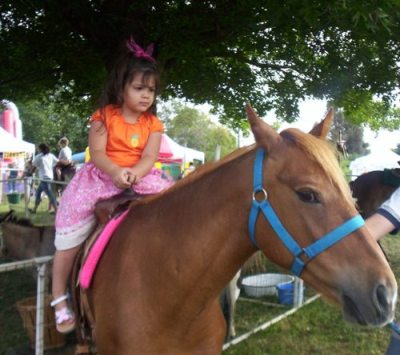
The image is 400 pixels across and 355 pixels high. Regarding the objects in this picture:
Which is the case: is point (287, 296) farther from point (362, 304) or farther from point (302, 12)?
point (362, 304)

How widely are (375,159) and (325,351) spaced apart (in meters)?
21.5

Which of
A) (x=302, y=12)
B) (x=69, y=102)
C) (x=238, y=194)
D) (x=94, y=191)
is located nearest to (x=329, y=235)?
(x=238, y=194)

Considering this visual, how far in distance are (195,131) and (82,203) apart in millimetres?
58047

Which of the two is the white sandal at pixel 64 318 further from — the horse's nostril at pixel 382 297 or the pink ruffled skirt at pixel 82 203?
the horse's nostril at pixel 382 297

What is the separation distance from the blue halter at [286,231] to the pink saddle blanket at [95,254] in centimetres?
97

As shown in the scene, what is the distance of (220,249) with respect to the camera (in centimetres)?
191

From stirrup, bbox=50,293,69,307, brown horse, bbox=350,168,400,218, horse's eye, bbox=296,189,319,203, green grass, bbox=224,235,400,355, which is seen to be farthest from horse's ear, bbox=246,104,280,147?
brown horse, bbox=350,168,400,218

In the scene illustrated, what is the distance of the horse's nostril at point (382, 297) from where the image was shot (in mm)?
1494

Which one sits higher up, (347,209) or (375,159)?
(347,209)

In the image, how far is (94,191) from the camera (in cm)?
269

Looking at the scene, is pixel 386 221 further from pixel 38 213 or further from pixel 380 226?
pixel 38 213

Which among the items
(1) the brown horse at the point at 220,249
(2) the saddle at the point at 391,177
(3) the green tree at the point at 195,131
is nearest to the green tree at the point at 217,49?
(2) the saddle at the point at 391,177

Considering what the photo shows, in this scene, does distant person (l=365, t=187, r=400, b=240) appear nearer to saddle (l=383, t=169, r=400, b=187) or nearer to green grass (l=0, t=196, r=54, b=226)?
saddle (l=383, t=169, r=400, b=187)

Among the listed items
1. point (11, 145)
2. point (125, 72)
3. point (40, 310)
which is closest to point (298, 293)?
point (40, 310)
